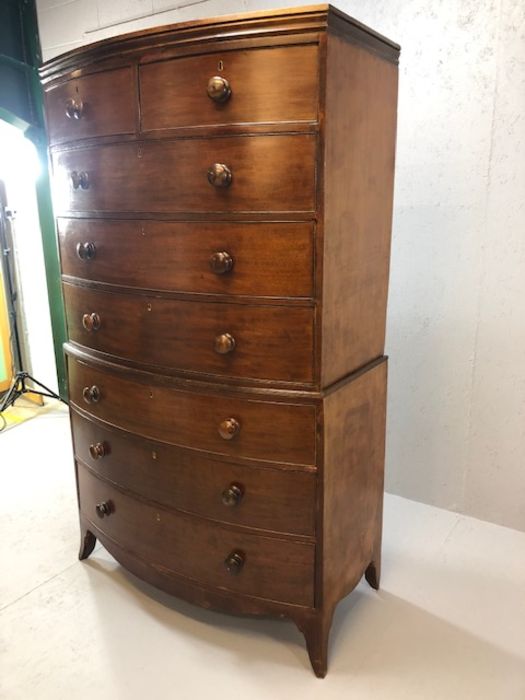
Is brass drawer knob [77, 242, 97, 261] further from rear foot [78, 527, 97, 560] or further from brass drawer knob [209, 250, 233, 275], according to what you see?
rear foot [78, 527, 97, 560]

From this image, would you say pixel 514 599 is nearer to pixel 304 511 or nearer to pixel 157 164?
pixel 304 511

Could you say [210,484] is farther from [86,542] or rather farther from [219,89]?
[219,89]

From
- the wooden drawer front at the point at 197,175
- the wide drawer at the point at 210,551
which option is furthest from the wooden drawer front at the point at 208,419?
the wooden drawer front at the point at 197,175

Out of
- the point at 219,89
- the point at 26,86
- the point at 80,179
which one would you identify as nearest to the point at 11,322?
the point at 26,86

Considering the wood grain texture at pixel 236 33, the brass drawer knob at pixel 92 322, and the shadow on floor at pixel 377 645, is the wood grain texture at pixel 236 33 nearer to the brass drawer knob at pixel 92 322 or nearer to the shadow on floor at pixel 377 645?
the brass drawer knob at pixel 92 322

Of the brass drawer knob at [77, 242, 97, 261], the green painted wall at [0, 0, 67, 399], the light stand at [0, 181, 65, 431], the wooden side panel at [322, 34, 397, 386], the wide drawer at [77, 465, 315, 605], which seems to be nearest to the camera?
the wooden side panel at [322, 34, 397, 386]

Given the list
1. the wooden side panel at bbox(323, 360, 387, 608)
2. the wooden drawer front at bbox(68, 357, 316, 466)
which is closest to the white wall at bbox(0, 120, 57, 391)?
the wooden drawer front at bbox(68, 357, 316, 466)

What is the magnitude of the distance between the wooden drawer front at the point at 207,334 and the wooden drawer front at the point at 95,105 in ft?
1.39

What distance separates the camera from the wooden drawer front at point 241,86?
3.87 feet

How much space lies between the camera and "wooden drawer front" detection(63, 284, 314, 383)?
4.35ft

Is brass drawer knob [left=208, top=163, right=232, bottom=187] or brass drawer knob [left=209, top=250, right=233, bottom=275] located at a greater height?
brass drawer knob [left=208, top=163, right=232, bottom=187]

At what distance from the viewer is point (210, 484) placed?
149cm

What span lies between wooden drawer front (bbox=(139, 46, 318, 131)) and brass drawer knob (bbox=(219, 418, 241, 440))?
69cm

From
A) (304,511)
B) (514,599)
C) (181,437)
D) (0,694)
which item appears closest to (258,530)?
(304,511)
